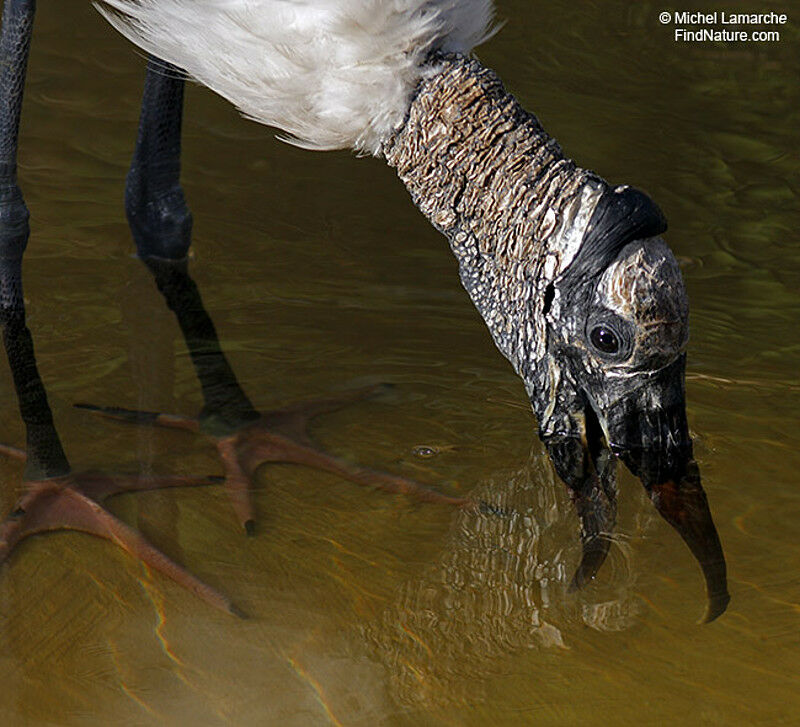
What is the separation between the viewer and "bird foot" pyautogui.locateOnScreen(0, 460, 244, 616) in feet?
7.84

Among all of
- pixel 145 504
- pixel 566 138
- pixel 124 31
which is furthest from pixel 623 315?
pixel 566 138

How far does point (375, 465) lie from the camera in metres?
2.77

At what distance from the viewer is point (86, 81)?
479 cm

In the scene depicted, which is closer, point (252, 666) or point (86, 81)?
point (252, 666)

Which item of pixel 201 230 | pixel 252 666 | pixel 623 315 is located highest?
pixel 623 315

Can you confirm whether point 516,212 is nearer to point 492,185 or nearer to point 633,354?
point 492,185

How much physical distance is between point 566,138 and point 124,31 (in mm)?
2094

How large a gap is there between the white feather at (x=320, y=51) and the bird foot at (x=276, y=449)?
0.61 m

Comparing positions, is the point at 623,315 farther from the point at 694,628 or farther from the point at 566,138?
the point at 566,138

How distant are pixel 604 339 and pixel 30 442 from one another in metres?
1.24

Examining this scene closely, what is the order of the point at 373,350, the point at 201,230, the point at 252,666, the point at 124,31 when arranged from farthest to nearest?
the point at 201,230, the point at 373,350, the point at 124,31, the point at 252,666

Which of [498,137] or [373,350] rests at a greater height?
[498,137]

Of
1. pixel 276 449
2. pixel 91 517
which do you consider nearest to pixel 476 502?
pixel 276 449

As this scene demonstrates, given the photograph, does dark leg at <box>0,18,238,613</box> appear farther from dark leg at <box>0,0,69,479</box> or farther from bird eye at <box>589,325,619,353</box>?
bird eye at <box>589,325,619,353</box>
